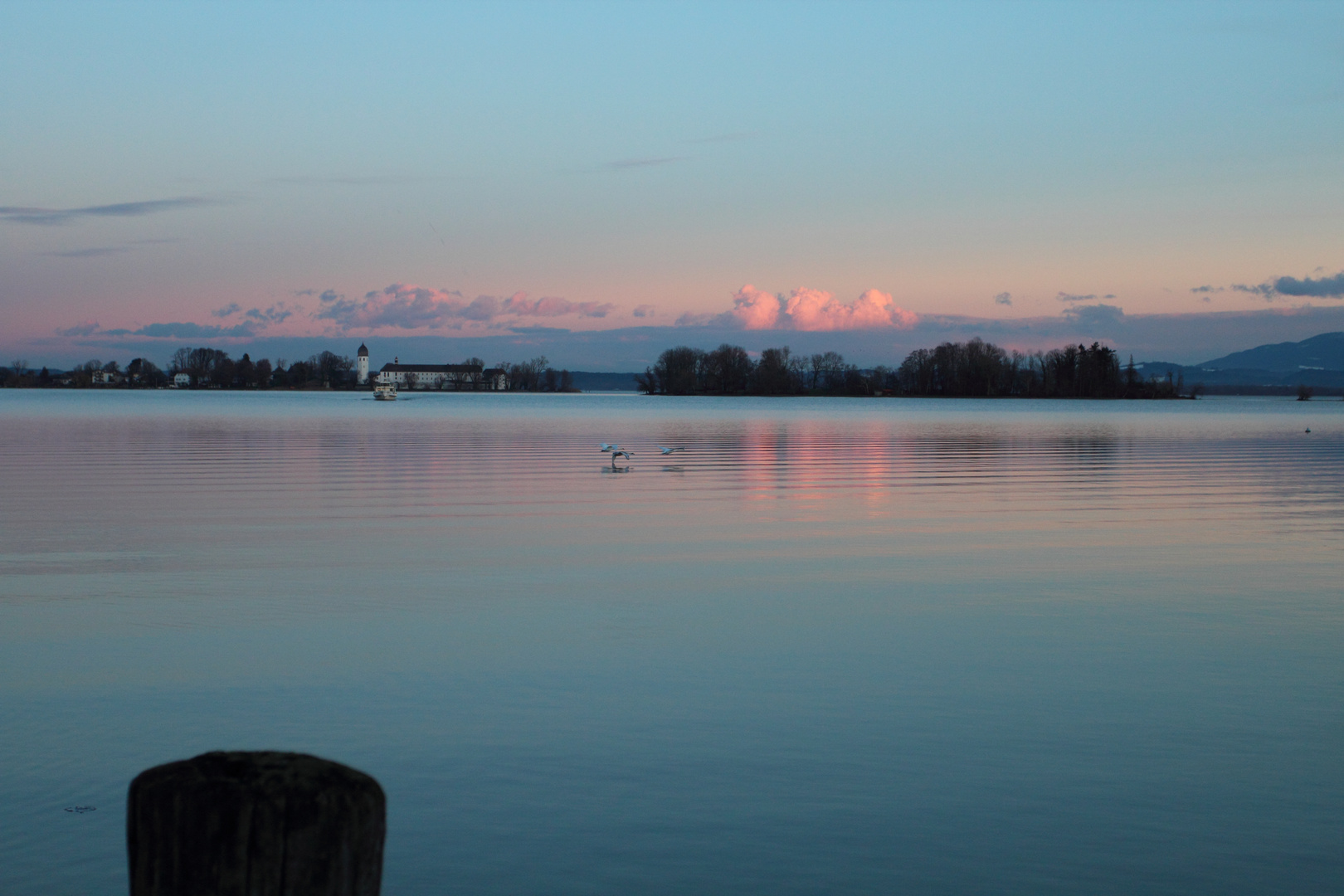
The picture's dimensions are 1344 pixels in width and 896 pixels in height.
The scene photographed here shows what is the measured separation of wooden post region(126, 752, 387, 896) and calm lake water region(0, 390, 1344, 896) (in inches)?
131

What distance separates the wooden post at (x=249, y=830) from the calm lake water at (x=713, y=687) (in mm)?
3324

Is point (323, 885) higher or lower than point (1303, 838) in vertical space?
higher

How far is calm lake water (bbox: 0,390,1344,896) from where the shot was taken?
5965mm

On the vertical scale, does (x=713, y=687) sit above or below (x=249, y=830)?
below

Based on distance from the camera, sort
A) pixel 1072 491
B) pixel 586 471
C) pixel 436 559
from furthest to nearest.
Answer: pixel 586 471
pixel 1072 491
pixel 436 559

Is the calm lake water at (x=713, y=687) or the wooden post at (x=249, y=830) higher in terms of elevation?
the wooden post at (x=249, y=830)

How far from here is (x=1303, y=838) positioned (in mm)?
6105

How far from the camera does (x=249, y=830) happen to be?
96.9 inches

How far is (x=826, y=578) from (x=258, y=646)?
6728mm

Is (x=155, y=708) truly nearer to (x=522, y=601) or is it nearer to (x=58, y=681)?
A: (x=58, y=681)

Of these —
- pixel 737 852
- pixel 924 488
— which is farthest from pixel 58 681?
pixel 924 488

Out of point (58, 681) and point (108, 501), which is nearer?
point (58, 681)

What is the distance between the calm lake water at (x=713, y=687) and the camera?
5.96 m

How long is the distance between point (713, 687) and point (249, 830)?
6.62m
